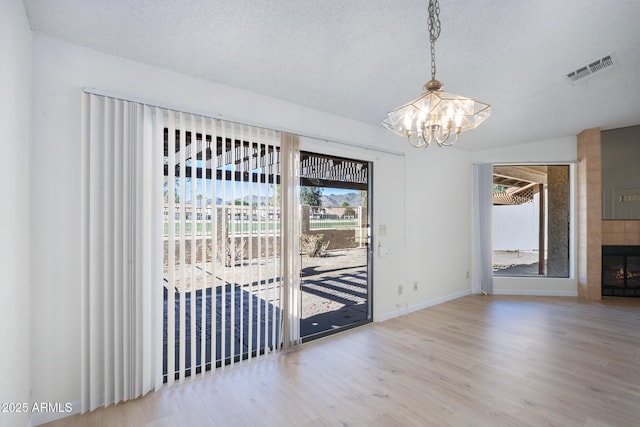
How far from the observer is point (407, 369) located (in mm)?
2750

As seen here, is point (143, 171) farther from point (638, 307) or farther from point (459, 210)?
point (638, 307)

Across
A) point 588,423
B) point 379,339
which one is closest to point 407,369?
point 379,339

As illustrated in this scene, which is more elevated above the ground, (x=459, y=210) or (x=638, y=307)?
(x=459, y=210)

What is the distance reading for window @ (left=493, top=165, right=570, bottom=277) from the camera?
211 inches

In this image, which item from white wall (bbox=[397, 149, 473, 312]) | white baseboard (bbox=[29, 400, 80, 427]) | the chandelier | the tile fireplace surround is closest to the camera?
the chandelier

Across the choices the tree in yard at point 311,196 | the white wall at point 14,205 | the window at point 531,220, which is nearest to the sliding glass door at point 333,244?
the tree in yard at point 311,196

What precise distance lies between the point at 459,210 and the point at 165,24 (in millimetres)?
5006

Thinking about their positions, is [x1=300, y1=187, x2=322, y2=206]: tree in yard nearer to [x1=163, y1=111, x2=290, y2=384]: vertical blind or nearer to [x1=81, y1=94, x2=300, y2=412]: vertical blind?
[x1=81, y1=94, x2=300, y2=412]: vertical blind

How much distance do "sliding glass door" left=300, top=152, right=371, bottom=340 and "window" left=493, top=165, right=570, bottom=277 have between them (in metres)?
3.08

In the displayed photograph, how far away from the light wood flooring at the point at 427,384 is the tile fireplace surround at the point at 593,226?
122 cm

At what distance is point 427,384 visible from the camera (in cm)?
250

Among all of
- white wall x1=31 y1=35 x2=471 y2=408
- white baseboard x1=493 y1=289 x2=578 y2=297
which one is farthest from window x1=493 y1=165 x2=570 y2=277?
white wall x1=31 y1=35 x2=471 y2=408

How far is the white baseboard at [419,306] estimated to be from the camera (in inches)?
162

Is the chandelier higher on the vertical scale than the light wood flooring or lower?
higher
